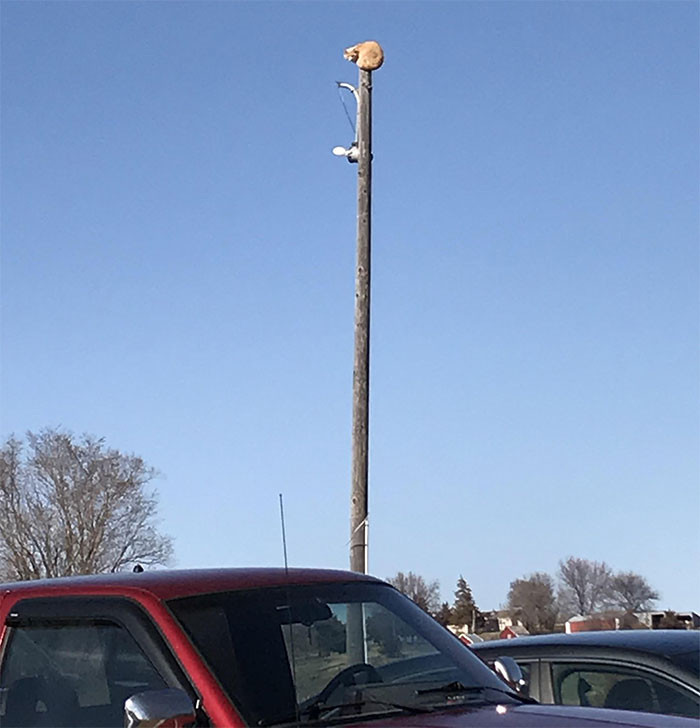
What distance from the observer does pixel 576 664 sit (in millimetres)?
6105

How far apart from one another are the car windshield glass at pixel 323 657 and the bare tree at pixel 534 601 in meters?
20.3

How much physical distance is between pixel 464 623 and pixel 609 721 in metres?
20.9

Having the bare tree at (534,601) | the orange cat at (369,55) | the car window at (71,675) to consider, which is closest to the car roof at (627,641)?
the car window at (71,675)

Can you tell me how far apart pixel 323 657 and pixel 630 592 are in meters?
25.5

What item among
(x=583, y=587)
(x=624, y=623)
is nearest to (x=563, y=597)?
(x=583, y=587)

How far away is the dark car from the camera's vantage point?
566 cm

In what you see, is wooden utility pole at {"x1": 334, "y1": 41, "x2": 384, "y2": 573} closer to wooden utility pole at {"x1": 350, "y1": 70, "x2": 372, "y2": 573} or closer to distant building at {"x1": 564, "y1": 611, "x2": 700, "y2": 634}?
wooden utility pole at {"x1": 350, "y1": 70, "x2": 372, "y2": 573}

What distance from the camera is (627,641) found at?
239 inches

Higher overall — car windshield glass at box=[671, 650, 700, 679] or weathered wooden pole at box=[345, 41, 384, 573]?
weathered wooden pole at box=[345, 41, 384, 573]

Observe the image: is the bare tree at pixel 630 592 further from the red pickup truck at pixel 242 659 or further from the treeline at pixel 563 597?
the red pickup truck at pixel 242 659

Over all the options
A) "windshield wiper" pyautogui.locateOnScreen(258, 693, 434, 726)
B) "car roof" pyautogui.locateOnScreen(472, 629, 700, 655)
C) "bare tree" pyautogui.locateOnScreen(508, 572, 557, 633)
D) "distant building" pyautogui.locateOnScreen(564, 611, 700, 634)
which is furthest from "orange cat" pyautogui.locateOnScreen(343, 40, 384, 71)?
"bare tree" pyautogui.locateOnScreen(508, 572, 557, 633)

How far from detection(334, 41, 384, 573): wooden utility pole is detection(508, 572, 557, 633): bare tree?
12.8 meters

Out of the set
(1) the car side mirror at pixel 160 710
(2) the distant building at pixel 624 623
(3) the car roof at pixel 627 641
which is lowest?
(1) the car side mirror at pixel 160 710

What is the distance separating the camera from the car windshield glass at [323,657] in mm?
3844
